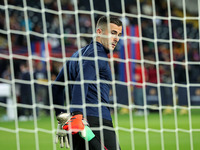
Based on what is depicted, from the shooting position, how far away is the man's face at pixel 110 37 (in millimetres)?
3000

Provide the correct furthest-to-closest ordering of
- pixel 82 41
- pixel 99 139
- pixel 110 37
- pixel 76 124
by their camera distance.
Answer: pixel 82 41
pixel 110 37
pixel 99 139
pixel 76 124

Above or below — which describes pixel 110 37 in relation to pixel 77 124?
above

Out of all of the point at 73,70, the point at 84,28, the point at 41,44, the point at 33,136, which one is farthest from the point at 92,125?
the point at 84,28

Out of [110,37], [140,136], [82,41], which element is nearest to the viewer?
[110,37]

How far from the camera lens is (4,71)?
9.70 metres

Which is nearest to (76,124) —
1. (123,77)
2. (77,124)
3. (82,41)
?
(77,124)

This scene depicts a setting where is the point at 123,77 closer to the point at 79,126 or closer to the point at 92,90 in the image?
the point at 92,90

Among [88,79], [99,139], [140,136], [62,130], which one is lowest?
[99,139]

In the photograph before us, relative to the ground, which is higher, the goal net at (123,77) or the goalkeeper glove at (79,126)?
the goal net at (123,77)

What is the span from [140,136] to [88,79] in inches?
149

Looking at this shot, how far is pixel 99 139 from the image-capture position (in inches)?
115

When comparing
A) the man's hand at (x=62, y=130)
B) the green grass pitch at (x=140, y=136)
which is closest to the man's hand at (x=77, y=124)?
the man's hand at (x=62, y=130)

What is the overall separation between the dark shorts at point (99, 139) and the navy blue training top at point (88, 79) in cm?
6

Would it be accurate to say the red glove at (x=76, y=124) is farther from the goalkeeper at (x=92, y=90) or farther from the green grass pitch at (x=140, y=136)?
the green grass pitch at (x=140, y=136)
